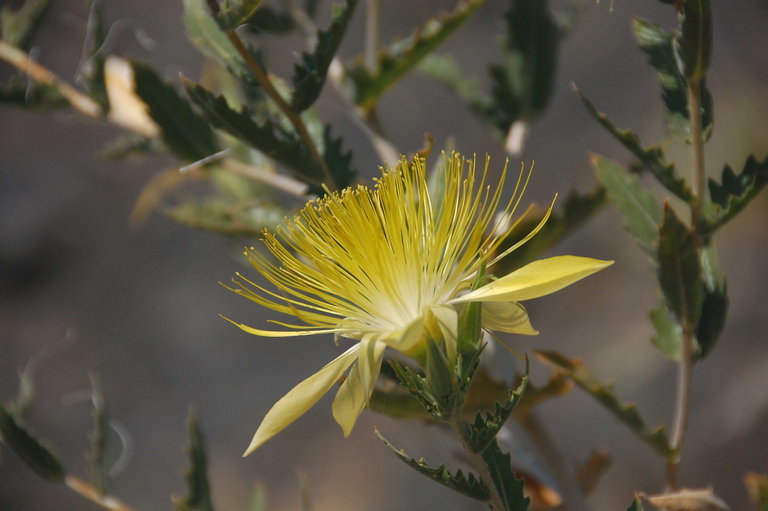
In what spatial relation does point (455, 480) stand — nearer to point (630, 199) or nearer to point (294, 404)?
point (294, 404)

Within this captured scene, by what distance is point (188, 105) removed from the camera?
62 centimetres

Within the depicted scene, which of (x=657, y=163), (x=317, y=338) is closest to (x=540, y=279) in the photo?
(x=657, y=163)

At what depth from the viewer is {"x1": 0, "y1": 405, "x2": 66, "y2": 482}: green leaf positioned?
1.95ft

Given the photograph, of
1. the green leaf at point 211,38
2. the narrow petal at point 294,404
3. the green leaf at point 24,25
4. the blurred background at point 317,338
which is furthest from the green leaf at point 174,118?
the blurred background at point 317,338

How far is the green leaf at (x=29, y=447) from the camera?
60cm

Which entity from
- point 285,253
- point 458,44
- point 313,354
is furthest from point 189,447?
point 458,44

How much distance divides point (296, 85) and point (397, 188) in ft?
0.40

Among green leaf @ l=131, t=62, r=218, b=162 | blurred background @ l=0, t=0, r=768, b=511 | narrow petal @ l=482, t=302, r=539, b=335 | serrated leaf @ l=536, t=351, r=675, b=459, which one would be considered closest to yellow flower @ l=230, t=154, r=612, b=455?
narrow petal @ l=482, t=302, r=539, b=335

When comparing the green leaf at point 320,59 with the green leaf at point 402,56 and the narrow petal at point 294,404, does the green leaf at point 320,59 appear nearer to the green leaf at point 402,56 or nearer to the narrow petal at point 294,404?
the green leaf at point 402,56

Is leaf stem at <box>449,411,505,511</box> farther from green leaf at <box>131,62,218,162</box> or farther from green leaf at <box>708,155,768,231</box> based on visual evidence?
green leaf at <box>131,62,218,162</box>

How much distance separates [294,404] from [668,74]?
322 millimetres

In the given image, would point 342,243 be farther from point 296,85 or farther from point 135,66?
point 135,66

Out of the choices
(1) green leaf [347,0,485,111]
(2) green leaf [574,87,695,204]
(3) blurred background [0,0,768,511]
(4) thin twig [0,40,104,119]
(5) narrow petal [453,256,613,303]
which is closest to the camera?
(5) narrow petal [453,256,613,303]

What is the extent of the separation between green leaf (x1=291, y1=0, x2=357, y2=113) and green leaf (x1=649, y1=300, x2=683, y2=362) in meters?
0.28
